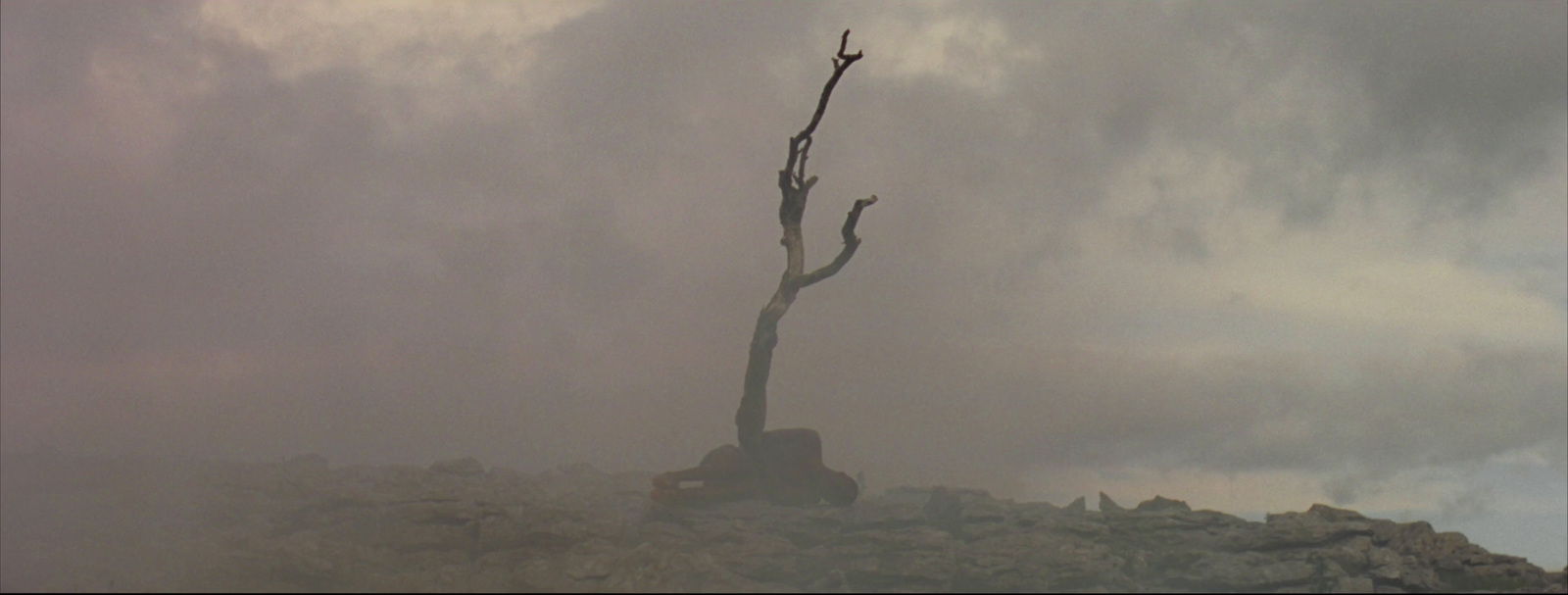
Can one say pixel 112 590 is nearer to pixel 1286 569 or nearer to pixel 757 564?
pixel 757 564

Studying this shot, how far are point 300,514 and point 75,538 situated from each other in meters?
7.56

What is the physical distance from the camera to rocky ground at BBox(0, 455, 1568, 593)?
103 ft

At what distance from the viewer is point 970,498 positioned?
4541cm

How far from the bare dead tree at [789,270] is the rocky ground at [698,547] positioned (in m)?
4.02

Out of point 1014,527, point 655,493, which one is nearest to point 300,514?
point 655,493

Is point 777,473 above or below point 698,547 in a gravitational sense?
above

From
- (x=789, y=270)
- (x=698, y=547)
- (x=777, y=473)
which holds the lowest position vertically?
(x=698, y=547)

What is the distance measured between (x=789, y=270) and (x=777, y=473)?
8.27 meters

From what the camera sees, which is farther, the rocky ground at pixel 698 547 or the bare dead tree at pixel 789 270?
the bare dead tree at pixel 789 270

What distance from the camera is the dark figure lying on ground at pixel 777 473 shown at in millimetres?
41844

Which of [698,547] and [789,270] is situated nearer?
[698,547]

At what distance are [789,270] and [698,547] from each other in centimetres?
1367

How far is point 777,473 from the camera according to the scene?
4288 cm

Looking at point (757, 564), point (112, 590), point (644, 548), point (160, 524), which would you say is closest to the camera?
point (112, 590)
